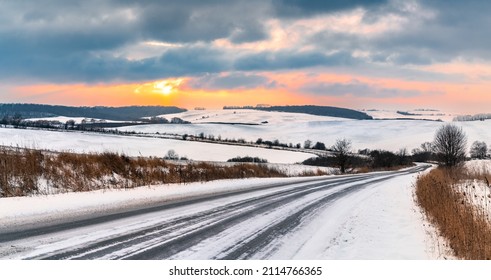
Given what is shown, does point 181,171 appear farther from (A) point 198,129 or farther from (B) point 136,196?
(A) point 198,129

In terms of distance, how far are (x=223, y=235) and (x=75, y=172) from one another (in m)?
11.3

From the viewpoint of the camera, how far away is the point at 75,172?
59.1ft

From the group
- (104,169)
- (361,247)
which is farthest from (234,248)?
(104,169)

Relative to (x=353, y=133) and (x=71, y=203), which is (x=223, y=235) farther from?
(x=353, y=133)

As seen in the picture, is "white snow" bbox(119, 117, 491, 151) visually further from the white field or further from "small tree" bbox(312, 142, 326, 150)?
"small tree" bbox(312, 142, 326, 150)

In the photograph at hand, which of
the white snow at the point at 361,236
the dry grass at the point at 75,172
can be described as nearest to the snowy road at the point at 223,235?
the white snow at the point at 361,236

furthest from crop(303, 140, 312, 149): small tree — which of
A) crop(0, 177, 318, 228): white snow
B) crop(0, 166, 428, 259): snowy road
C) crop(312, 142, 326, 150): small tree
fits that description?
crop(0, 166, 428, 259): snowy road

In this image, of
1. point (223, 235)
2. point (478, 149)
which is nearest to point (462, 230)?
point (223, 235)

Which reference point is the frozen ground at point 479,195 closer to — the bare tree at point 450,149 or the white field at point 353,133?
the bare tree at point 450,149

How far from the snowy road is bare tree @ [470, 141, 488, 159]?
117 meters

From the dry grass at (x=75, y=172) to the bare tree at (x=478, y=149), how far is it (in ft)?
365

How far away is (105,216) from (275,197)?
26.8 ft

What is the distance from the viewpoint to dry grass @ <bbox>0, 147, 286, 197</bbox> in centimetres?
1521

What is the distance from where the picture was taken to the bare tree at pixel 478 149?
116225 millimetres
